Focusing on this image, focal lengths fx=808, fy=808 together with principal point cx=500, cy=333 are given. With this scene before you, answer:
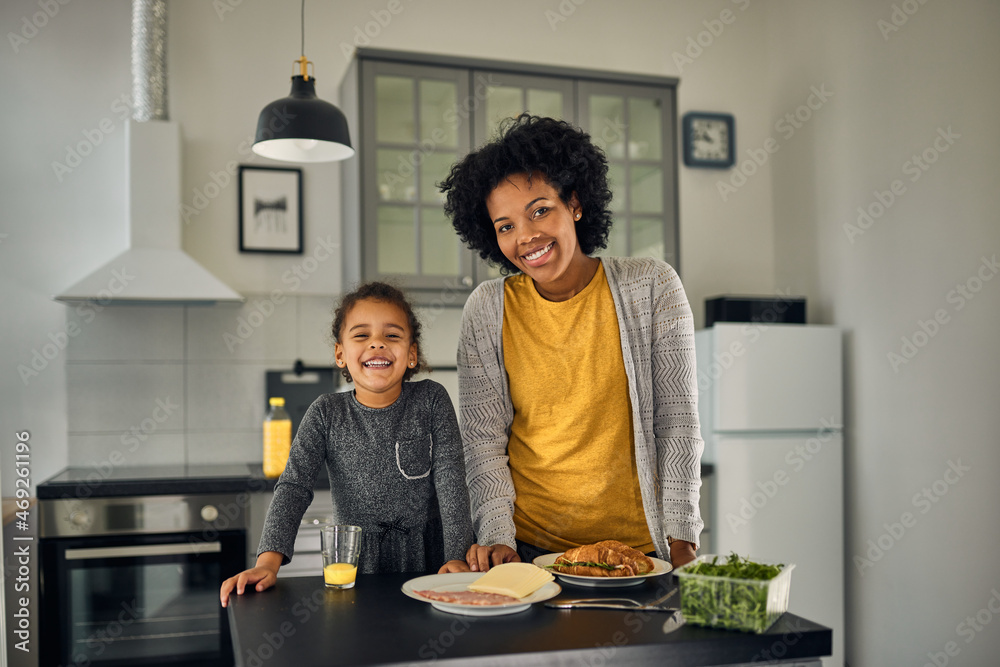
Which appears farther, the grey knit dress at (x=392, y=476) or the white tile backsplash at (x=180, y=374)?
the white tile backsplash at (x=180, y=374)

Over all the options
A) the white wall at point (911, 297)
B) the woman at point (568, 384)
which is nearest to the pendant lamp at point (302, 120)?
the woman at point (568, 384)

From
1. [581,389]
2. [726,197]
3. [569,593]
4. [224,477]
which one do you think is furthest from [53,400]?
[726,197]

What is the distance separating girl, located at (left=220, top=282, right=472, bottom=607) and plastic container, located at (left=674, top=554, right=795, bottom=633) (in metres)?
0.54

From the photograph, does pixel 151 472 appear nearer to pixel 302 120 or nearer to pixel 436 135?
pixel 302 120

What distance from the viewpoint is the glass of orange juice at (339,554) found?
3.82 ft

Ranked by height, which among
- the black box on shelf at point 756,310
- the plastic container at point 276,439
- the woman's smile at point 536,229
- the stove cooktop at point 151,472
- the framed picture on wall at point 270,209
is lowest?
the stove cooktop at point 151,472

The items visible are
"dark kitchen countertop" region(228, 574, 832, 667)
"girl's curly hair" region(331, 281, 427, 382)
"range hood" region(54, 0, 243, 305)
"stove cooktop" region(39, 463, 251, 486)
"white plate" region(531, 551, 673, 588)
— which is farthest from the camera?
"range hood" region(54, 0, 243, 305)

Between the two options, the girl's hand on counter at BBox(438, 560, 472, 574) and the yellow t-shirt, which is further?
the yellow t-shirt

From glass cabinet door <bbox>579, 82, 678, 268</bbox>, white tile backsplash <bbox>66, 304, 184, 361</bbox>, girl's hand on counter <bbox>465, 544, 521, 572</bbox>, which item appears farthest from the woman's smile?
white tile backsplash <bbox>66, 304, 184, 361</bbox>

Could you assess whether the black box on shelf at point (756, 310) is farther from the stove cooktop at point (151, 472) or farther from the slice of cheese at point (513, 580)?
the slice of cheese at point (513, 580)

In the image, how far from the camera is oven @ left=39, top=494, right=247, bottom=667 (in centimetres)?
254

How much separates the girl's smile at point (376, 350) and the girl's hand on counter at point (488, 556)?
13.0 inches

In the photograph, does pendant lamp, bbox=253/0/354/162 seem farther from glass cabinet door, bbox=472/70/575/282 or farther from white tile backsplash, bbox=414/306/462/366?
white tile backsplash, bbox=414/306/462/366

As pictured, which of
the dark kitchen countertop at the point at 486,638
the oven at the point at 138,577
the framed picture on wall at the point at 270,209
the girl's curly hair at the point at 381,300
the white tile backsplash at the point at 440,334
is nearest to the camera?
the dark kitchen countertop at the point at 486,638
